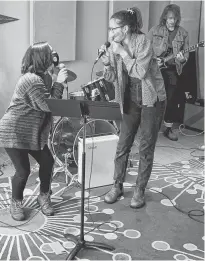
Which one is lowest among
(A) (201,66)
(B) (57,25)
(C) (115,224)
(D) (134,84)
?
(C) (115,224)

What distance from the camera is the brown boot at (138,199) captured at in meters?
3.71

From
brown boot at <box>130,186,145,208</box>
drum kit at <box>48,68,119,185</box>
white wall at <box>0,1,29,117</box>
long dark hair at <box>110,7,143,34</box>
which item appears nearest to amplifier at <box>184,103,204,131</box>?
drum kit at <box>48,68,119,185</box>

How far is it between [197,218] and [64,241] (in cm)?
108

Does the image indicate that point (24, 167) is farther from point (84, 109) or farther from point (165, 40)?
point (165, 40)

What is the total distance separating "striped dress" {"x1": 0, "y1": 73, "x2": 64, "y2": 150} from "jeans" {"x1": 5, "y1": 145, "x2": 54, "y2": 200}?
8 centimetres

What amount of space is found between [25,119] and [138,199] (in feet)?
3.82

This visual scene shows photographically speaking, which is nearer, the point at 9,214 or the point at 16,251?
the point at 16,251

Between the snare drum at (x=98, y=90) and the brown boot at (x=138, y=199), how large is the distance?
964 mm

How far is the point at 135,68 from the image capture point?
3.28 m

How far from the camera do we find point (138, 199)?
12.2ft

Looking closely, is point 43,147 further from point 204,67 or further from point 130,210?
point 204,67

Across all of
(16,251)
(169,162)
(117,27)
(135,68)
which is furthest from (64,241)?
(169,162)

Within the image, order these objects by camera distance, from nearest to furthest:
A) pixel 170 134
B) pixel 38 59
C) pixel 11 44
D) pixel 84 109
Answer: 1. pixel 84 109
2. pixel 38 59
3. pixel 11 44
4. pixel 170 134

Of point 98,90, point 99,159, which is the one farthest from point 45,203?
point 98,90
